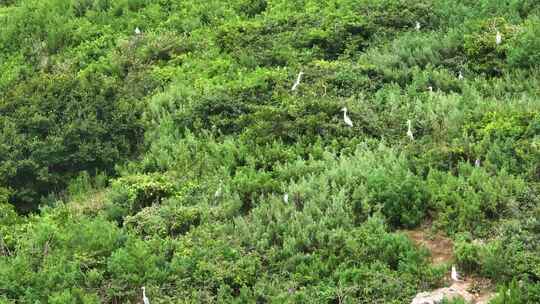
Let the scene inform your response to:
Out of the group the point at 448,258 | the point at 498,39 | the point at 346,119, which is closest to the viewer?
the point at 448,258

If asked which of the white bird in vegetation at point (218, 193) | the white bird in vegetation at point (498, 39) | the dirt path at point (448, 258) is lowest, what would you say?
the white bird in vegetation at point (218, 193)

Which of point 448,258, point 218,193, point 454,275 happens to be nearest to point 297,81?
point 218,193

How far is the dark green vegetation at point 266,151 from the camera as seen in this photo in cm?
956

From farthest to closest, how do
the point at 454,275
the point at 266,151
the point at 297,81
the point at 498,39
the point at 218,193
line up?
the point at 297,81, the point at 498,39, the point at 266,151, the point at 218,193, the point at 454,275

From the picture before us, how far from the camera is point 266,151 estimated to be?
1271 cm

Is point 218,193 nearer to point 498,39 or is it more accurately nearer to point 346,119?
point 346,119

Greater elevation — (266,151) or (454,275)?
(454,275)

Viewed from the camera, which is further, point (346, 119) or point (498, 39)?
point (498, 39)

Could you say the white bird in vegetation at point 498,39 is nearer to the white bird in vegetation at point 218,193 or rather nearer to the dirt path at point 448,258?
the dirt path at point 448,258

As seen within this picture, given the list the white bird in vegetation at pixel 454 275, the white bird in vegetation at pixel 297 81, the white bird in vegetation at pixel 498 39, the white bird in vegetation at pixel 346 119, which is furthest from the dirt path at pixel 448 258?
A: the white bird in vegetation at pixel 498 39

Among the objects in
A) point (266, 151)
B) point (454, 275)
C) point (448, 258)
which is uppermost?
point (454, 275)

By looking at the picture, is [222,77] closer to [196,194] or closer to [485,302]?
[196,194]

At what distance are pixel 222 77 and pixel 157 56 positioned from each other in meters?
2.52

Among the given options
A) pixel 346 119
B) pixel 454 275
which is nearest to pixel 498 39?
pixel 346 119
